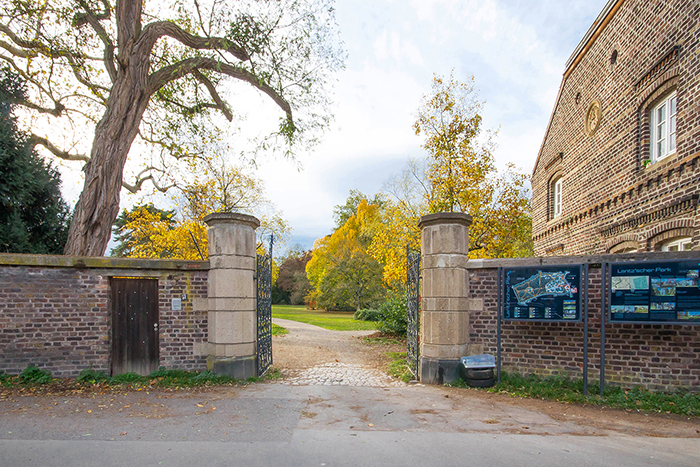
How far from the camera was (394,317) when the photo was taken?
15391mm

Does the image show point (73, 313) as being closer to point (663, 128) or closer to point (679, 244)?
point (679, 244)

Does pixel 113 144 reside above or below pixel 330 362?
above

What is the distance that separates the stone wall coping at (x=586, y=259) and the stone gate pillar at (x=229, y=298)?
14.0ft

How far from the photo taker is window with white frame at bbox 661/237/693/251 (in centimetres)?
768

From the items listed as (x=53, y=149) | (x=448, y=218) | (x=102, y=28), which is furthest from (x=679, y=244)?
(x=53, y=149)

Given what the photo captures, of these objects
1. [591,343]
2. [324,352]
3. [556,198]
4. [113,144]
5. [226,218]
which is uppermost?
[113,144]

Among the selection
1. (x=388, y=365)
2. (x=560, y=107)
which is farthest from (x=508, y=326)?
(x=560, y=107)

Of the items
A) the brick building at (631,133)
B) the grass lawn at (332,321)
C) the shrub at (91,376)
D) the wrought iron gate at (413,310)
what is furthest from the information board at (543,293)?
the grass lawn at (332,321)

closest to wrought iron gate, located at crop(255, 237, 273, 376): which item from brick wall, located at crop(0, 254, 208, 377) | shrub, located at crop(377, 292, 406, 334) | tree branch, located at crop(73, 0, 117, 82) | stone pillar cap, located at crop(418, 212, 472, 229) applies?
brick wall, located at crop(0, 254, 208, 377)

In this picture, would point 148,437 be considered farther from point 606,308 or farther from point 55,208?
point 55,208

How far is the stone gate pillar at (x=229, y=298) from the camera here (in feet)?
25.0

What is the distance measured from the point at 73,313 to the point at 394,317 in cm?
1057

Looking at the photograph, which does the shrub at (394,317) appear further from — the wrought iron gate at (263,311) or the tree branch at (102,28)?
the tree branch at (102,28)

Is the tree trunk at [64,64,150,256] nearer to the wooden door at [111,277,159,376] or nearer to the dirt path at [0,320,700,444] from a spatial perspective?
the wooden door at [111,277,159,376]
